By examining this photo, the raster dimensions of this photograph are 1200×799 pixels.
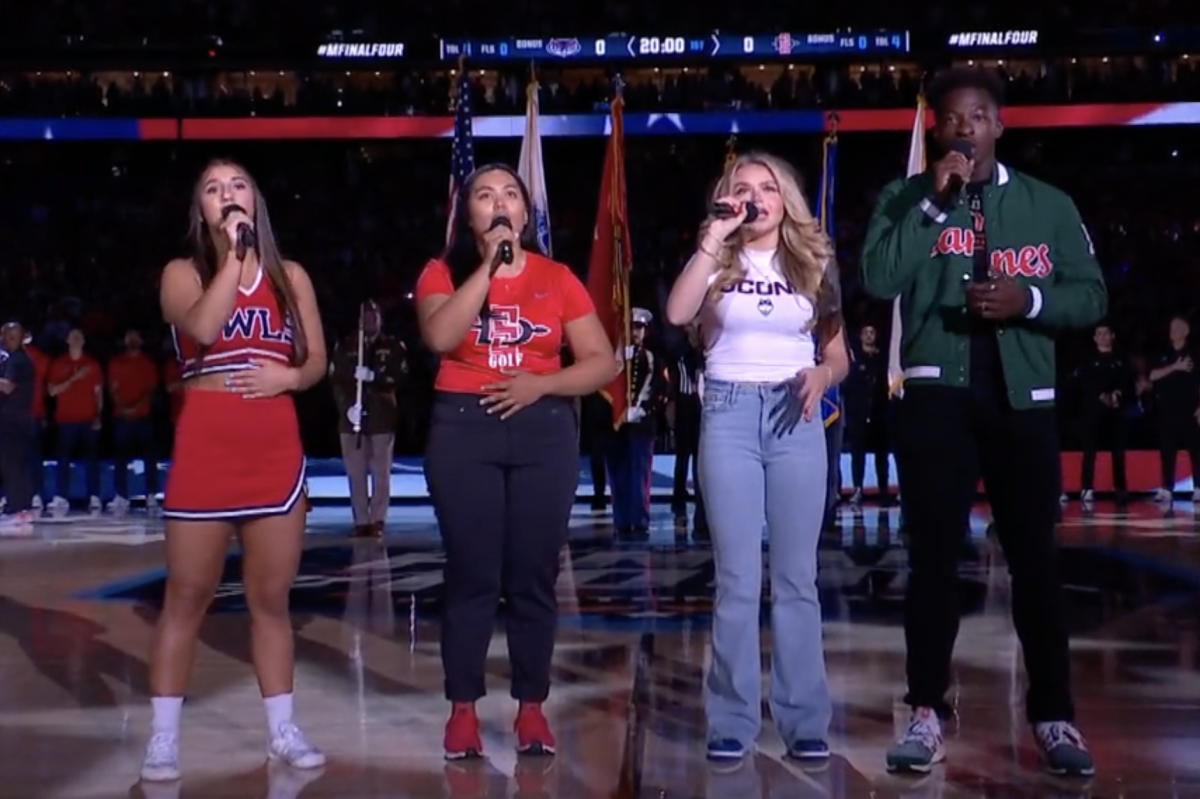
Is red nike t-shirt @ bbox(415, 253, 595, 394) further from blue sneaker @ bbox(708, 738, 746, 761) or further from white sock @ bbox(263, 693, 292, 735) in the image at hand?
blue sneaker @ bbox(708, 738, 746, 761)

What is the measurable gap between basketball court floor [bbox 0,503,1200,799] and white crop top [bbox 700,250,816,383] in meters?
1.21

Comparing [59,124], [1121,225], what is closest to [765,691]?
[1121,225]

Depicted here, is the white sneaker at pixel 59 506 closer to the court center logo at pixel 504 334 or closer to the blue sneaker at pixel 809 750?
the court center logo at pixel 504 334

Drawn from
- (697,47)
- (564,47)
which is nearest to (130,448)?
(564,47)

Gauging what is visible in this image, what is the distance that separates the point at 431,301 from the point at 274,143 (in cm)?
2849

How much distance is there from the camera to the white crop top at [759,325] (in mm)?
4910

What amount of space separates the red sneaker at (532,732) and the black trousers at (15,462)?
434 inches

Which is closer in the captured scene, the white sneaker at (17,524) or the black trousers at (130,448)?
the white sneaker at (17,524)

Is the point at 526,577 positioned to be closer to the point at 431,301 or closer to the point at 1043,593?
the point at 431,301

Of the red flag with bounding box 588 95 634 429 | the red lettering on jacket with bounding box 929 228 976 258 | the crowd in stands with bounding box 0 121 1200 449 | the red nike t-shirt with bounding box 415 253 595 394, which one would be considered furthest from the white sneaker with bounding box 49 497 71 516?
the red lettering on jacket with bounding box 929 228 976 258

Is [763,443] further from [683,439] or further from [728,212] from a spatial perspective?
[683,439]

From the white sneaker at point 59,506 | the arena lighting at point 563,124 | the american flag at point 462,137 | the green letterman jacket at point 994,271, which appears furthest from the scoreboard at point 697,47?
the green letterman jacket at point 994,271

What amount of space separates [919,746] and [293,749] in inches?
74.6

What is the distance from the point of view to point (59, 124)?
30266 mm
